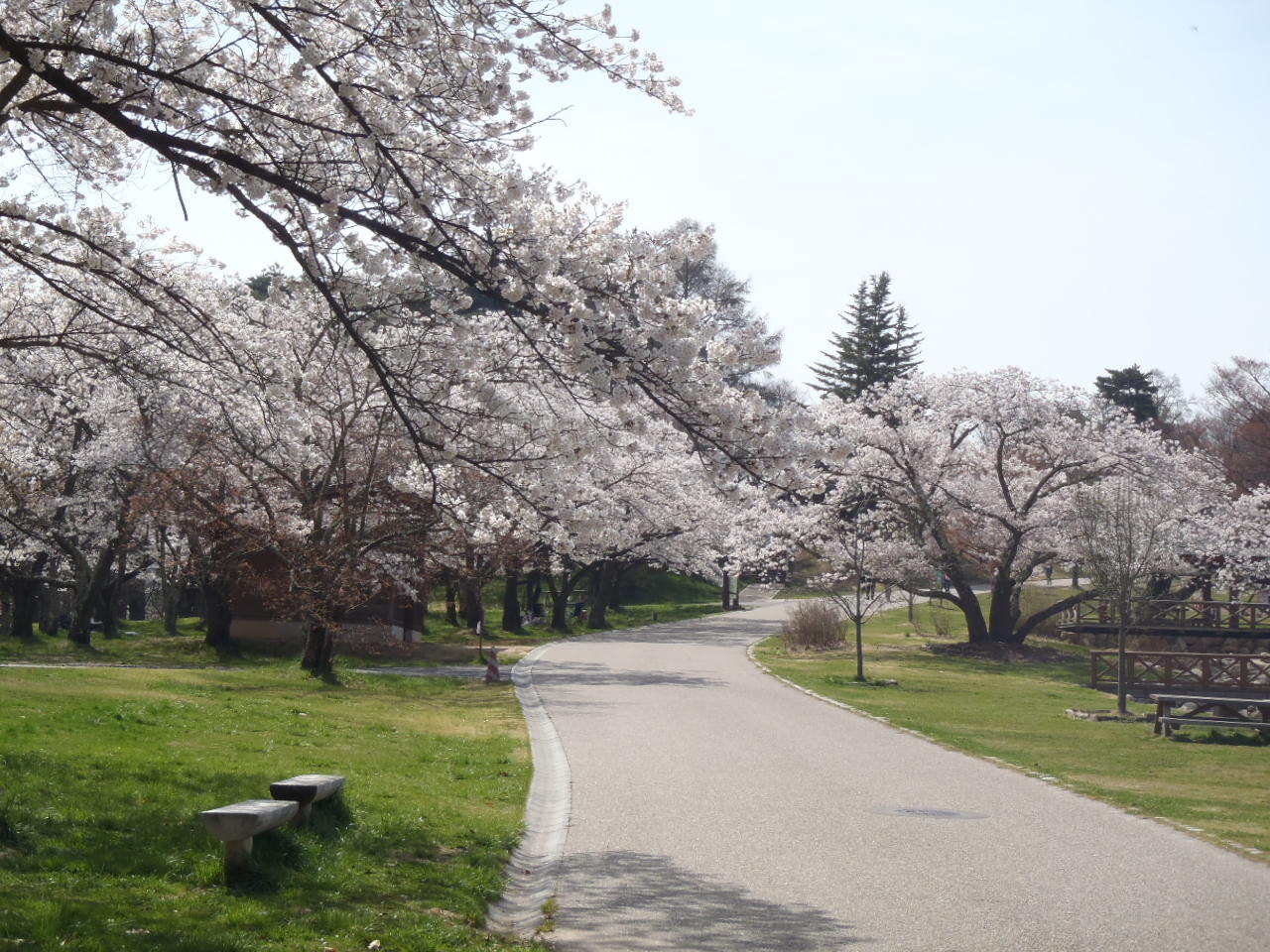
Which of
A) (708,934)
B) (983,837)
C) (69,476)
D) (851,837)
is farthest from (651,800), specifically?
(69,476)

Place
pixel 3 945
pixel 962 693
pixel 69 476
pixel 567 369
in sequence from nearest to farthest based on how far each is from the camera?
pixel 3 945 < pixel 567 369 < pixel 962 693 < pixel 69 476

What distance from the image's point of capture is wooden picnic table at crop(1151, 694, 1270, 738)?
59.4ft

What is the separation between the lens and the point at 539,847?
339 inches

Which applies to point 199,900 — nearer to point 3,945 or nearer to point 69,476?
point 3,945

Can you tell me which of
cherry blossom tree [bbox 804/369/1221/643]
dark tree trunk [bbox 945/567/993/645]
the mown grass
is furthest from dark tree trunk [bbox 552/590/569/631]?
the mown grass

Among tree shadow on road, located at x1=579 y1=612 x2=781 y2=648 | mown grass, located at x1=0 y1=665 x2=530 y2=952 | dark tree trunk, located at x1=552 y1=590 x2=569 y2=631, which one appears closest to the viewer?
mown grass, located at x1=0 y1=665 x2=530 y2=952

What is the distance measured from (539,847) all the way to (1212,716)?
626 inches

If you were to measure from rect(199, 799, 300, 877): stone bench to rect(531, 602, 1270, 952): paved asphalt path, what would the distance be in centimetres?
168

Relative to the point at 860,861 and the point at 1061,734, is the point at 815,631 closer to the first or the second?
the point at 1061,734

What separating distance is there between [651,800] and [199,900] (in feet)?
16.3

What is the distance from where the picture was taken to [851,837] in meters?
8.74

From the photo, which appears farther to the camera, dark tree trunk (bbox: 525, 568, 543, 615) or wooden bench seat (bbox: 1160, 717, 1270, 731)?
dark tree trunk (bbox: 525, 568, 543, 615)

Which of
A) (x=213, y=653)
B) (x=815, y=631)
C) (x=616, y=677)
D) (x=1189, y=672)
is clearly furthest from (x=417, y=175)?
(x=815, y=631)

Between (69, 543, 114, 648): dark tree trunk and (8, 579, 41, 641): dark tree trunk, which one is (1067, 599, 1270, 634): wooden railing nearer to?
(69, 543, 114, 648): dark tree trunk
